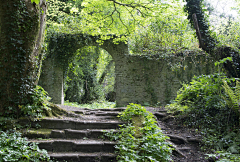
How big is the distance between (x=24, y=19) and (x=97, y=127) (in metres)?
3.19

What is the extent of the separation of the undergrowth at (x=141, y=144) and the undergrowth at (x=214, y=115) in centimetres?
95

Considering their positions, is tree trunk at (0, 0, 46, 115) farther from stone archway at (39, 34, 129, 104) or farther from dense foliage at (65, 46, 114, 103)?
dense foliage at (65, 46, 114, 103)

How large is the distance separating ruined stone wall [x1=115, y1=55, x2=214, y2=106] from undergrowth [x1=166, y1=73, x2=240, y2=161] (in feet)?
10.1

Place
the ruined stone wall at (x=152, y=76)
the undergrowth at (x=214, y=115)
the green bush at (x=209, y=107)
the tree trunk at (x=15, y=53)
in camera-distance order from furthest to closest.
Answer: the ruined stone wall at (x=152, y=76), the green bush at (x=209, y=107), the tree trunk at (x=15, y=53), the undergrowth at (x=214, y=115)

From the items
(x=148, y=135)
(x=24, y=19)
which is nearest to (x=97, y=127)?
(x=148, y=135)

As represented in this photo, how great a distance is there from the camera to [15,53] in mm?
3959

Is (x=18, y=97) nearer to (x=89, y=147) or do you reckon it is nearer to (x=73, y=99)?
(x=89, y=147)

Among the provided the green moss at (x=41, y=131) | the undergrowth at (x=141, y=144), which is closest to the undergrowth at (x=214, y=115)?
the undergrowth at (x=141, y=144)

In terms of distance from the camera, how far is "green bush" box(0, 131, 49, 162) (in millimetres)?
2699

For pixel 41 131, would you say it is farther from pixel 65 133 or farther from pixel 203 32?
pixel 203 32

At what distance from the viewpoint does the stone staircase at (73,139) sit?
3271 mm

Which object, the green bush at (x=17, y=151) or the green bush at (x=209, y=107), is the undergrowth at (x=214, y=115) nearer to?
the green bush at (x=209, y=107)

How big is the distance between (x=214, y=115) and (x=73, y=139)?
367 centimetres

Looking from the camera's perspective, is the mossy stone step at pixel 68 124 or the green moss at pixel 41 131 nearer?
the green moss at pixel 41 131
